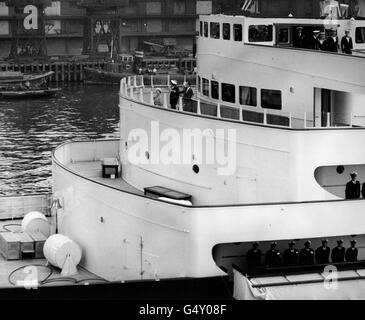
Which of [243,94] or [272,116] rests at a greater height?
Result: [243,94]

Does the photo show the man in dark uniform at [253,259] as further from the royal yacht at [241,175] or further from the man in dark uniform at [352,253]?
the man in dark uniform at [352,253]

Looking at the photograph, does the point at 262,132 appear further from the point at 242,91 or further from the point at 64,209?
the point at 64,209

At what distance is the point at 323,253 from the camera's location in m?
21.5

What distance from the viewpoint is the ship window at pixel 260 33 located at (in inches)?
1014

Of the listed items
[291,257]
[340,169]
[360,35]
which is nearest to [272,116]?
[340,169]

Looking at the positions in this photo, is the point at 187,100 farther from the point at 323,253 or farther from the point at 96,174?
the point at 323,253

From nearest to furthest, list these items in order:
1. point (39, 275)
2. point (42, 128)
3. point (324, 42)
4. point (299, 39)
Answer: point (39, 275) < point (324, 42) < point (299, 39) < point (42, 128)

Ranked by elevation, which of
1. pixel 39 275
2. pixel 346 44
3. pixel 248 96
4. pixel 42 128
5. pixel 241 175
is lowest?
pixel 42 128

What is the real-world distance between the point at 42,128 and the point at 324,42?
45456 millimetres

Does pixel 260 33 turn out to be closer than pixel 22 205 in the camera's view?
Yes

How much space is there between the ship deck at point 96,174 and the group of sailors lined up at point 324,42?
218 inches

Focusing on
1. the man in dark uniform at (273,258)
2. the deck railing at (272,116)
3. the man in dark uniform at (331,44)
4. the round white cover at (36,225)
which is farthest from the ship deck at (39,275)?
the man in dark uniform at (331,44)

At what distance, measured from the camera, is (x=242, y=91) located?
25.6 m

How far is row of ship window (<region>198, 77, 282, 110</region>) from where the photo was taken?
2464 centimetres
